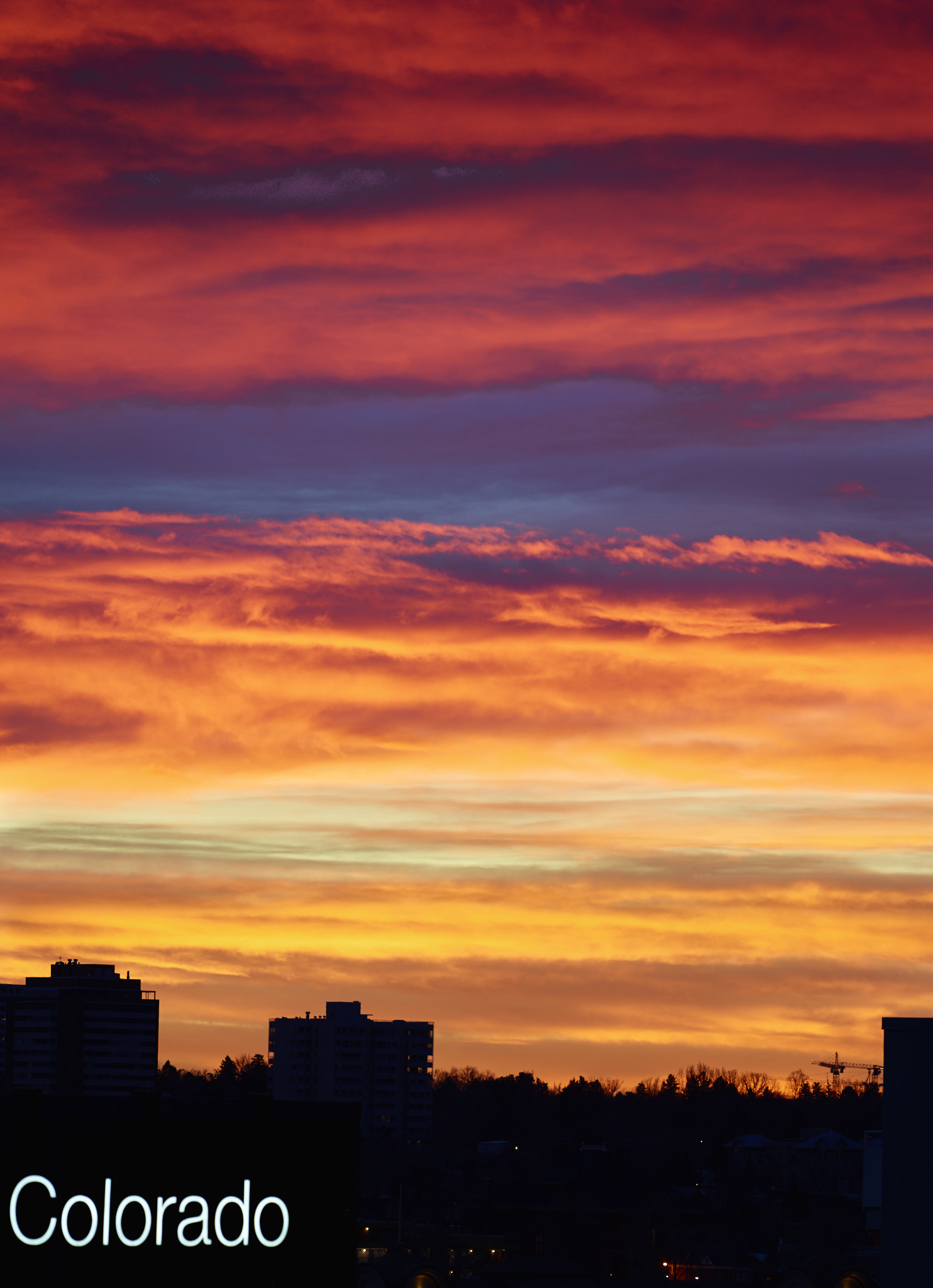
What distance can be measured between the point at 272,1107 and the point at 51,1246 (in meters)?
6.93

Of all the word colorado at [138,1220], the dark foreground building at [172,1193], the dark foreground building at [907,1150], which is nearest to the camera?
the dark foreground building at [907,1150]

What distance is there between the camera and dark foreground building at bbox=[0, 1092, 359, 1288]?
4025cm

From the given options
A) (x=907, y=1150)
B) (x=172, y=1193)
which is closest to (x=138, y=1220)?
(x=172, y=1193)

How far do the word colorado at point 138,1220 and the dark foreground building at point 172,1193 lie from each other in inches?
1.2

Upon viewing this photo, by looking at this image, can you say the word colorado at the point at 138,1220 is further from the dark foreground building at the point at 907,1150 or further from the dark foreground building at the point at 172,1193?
the dark foreground building at the point at 907,1150

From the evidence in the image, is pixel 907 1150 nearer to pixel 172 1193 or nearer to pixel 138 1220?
pixel 172 1193

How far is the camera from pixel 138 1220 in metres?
40.5

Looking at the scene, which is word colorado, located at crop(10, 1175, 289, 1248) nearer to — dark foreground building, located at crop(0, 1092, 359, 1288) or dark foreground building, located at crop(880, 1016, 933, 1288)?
dark foreground building, located at crop(0, 1092, 359, 1288)

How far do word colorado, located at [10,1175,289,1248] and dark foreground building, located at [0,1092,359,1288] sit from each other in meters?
0.03

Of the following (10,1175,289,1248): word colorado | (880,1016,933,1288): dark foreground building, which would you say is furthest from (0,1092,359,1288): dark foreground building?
(880,1016,933,1288): dark foreground building

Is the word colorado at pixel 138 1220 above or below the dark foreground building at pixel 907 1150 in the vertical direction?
below

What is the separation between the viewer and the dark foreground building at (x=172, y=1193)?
1585 inches

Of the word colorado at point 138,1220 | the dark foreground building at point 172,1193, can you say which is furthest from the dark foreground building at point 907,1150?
the word colorado at point 138,1220

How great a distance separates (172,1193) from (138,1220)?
124 centimetres
